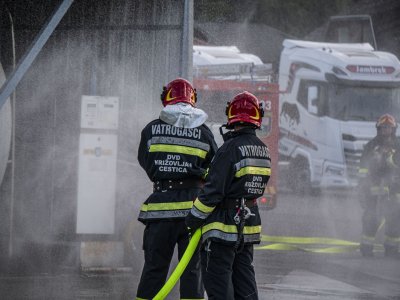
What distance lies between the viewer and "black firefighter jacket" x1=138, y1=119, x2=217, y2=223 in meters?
6.83

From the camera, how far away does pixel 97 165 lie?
9.56 m

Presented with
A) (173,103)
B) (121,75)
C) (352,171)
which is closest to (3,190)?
(121,75)

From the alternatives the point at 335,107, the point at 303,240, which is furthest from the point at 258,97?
the point at 335,107

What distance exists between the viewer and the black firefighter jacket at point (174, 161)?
6.83 meters

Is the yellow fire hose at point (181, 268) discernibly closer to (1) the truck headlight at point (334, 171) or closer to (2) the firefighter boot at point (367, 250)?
(2) the firefighter boot at point (367, 250)

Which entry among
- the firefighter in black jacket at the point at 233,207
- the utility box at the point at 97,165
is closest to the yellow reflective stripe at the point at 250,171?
the firefighter in black jacket at the point at 233,207

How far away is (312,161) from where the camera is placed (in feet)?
65.2

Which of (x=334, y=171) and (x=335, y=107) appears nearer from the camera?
(x=334, y=171)

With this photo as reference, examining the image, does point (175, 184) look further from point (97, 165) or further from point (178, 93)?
point (97, 165)

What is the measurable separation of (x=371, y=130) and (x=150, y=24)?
11.0m

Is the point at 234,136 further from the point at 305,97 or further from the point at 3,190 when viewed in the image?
the point at 305,97

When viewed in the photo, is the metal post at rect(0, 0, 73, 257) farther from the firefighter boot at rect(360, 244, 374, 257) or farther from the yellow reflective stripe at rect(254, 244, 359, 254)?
the firefighter boot at rect(360, 244, 374, 257)

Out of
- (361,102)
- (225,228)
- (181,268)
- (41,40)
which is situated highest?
(361,102)

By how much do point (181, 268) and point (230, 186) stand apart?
2.46 ft
